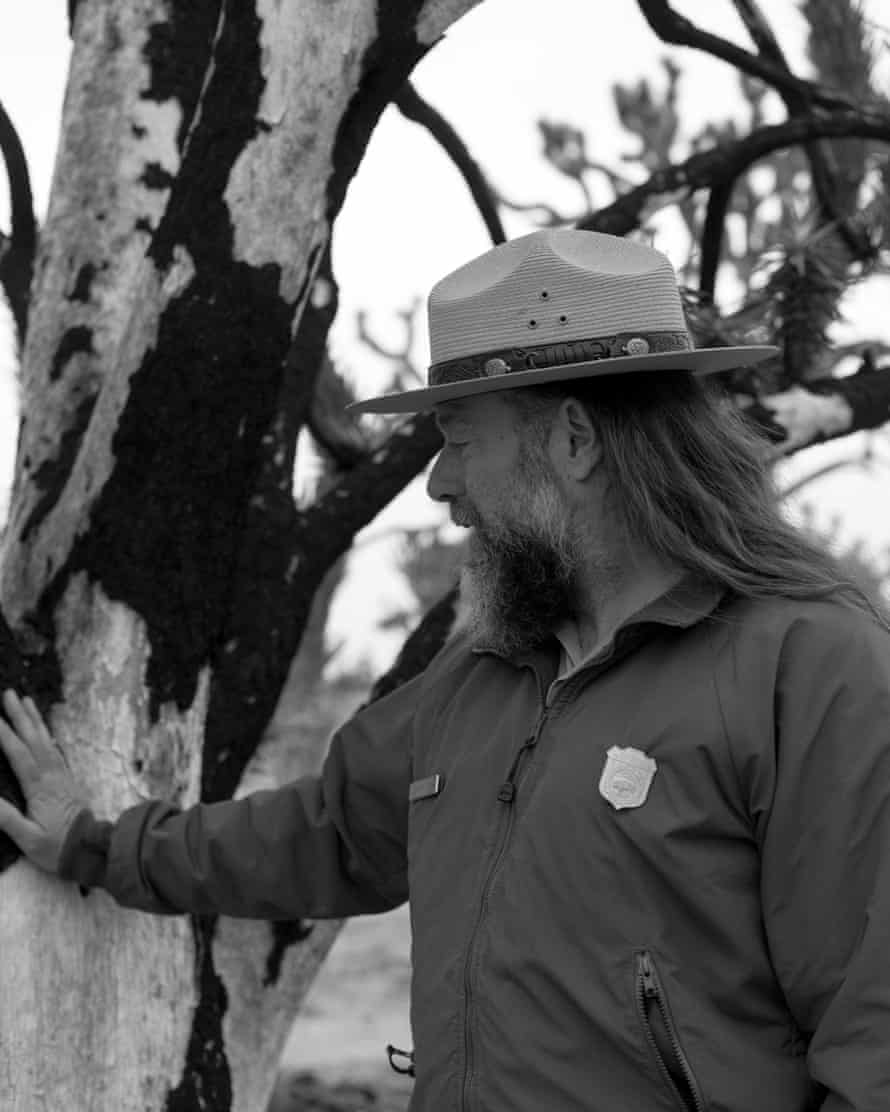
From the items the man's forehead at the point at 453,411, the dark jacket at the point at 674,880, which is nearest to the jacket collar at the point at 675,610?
the dark jacket at the point at 674,880

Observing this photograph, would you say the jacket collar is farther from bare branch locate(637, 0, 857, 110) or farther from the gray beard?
bare branch locate(637, 0, 857, 110)

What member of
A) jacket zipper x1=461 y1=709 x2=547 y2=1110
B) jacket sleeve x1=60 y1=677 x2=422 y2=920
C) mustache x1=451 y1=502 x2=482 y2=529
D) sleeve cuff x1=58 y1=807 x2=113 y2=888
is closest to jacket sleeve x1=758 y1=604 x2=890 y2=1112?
jacket zipper x1=461 y1=709 x2=547 y2=1110

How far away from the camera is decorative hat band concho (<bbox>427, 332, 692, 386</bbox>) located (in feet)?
6.97

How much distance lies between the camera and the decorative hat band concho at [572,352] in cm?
212

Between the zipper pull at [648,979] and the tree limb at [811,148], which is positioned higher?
the tree limb at [811,148]

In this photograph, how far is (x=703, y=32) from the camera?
4195mm

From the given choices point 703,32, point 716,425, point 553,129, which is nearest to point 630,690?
point 716,425

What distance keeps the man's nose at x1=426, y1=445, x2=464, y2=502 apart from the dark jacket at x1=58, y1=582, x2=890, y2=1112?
27 cm

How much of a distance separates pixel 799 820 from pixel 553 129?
6.08m

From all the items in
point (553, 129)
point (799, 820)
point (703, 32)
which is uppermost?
point (553, 129)

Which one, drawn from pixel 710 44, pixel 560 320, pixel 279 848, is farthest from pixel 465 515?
pixel 710 44

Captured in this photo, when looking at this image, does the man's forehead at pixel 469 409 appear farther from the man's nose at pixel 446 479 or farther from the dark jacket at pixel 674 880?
the dark jacket at pixel 674 880

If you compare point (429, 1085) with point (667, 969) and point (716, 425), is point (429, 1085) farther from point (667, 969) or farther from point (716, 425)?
point (716, 425)

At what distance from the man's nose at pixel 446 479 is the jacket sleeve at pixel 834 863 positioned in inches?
23.1
